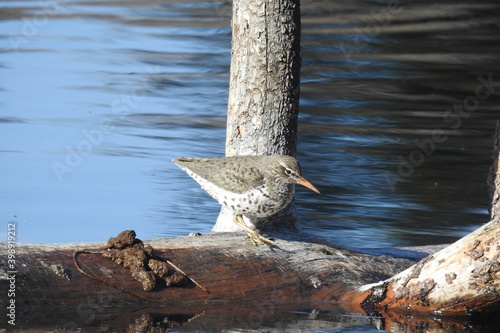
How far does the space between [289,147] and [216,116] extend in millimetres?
5690

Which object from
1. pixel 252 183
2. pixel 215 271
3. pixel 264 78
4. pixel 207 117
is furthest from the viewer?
pixel 207 117

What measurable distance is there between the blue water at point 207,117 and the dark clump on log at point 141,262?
2384 mm

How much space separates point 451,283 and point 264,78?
2184 mm

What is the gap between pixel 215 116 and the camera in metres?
12.7

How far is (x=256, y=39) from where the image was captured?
22.4 ft

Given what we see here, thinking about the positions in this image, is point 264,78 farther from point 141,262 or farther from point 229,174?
point 141,262

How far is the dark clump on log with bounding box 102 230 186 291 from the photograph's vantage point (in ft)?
18.6

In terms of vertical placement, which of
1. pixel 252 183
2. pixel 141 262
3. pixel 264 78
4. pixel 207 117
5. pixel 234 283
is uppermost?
pixel 264 78

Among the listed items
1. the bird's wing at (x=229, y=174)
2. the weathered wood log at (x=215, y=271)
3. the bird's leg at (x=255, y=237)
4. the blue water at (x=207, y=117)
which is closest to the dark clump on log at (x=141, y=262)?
the weathered wood log at (x=215, y=271)

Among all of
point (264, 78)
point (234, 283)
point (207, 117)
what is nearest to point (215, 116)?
point (207, 117)

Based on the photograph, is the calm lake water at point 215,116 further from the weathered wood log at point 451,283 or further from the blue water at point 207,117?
the weathered wood log at point 451,283

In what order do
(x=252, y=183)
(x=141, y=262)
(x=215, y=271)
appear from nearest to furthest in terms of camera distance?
(x=141, y=262) → (x=215, y=271) → (x=252, y=183)

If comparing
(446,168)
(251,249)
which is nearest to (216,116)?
(446,168)

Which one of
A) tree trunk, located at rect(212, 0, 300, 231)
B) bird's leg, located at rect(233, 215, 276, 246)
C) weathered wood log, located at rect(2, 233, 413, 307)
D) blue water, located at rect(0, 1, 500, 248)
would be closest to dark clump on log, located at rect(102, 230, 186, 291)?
weathered wood log, located at rect(2, 233, 413, 307)
